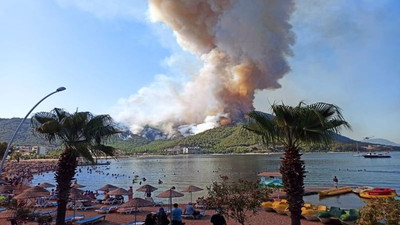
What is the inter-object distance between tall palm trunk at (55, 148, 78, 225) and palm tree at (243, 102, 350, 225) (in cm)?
693

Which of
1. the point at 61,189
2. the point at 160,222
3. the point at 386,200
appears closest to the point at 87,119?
the point at 61,189

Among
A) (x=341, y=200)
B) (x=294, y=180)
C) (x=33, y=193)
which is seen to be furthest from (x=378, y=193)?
(x=33, y=193)

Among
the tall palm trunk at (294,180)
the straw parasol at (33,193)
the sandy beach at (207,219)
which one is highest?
the tall palm trunk at (294,180)

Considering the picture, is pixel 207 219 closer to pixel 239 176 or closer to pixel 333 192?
pixel 333 192

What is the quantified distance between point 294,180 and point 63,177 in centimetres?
836

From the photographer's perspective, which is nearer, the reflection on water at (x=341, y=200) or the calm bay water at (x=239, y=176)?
the reflection on water at (x=341, y=200)

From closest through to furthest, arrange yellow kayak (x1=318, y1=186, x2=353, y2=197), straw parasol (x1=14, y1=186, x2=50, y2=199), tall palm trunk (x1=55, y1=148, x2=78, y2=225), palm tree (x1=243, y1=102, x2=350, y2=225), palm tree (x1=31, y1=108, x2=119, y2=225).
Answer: palm tree (x1=243, y1=102, x2=350, y2=225)
palm tree (x1=31, y1=108, x2=119, y2=225)
tall palm trunk (x1=55, y1=148, x2=78, y2=225)
straw parasol (x1=14, y1=186, x2=50, y2=199)
yellow kayak (x1=318, y1=186, x2=353, y2=197)

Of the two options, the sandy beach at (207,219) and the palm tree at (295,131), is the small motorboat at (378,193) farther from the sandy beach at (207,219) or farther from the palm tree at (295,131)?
the palm tree at (295,131)

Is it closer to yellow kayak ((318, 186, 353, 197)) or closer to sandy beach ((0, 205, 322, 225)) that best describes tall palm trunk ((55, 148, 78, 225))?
sandy beach ((0, 205, 322, 225))

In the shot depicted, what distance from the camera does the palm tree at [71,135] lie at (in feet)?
40.7

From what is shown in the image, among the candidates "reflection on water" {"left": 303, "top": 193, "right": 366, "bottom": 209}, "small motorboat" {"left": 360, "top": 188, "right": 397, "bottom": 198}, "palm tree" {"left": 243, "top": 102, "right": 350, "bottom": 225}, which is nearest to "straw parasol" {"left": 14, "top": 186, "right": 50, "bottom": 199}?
"palm tree" {"left": 243, "top": 102, "right": 350, "bottom": 225}

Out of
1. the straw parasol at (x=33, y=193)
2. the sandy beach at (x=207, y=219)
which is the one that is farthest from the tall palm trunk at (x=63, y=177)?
the straw parasol at (x=33, y=193)

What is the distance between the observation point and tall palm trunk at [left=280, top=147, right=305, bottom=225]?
34.5 ft

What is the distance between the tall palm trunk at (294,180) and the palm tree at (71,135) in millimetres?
6184
